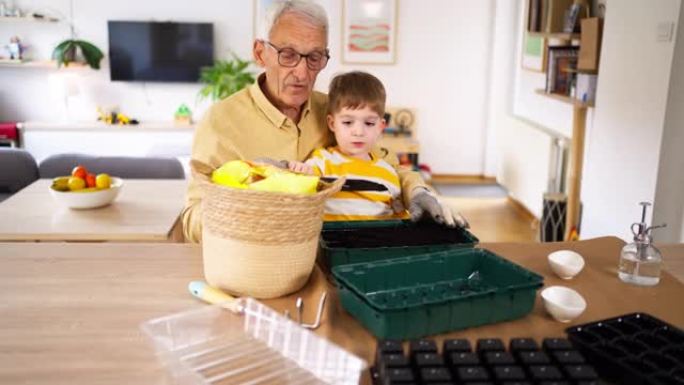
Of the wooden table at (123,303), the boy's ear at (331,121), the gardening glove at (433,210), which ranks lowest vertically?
the wooden table at (123,303)

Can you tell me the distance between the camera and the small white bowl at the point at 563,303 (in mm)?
1127

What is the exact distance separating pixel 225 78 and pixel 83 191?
135 inches

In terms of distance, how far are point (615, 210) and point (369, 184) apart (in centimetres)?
201

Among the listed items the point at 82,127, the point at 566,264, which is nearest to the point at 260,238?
the point at 566,264

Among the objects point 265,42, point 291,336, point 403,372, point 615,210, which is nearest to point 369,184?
point 265,42

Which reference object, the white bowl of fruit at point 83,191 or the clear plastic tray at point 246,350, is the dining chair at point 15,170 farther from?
the clear plastic tray at point 246,350

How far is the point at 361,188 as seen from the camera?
5.92ft

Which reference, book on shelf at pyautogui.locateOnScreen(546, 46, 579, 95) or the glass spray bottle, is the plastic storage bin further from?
book on shelf at pyautogui.locateOnScreen(546, 46, 579, 95)

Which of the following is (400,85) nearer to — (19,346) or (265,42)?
(265,42)

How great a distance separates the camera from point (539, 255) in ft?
4.83

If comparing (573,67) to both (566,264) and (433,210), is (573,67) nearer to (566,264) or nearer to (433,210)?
(433,210)

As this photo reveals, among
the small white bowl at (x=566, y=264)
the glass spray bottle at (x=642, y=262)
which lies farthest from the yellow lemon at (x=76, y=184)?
the glass spray bottle at (x=642, y=262)

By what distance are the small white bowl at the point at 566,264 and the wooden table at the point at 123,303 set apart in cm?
2

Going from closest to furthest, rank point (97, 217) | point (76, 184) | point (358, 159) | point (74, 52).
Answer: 1. point (358, 159)
2. point (97, 217)
3. point (76, 184)
4. point (74, 52)
